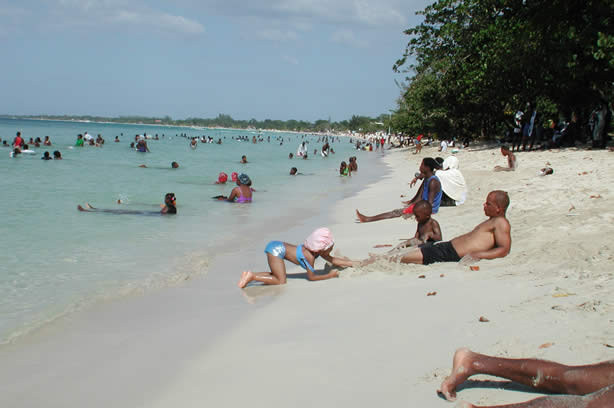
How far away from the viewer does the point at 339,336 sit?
421 centimetres

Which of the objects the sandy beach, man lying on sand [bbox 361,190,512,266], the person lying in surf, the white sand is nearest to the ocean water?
the person lying in surf

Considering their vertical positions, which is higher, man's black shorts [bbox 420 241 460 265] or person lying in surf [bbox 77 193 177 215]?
man's black shorts [bbox 420 241 460 265]

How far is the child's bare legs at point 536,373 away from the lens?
2.68 meters

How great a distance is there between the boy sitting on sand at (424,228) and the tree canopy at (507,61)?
1200 cm

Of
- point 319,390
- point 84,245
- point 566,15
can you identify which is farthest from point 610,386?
point 566,15

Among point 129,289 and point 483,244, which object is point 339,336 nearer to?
point 483,244

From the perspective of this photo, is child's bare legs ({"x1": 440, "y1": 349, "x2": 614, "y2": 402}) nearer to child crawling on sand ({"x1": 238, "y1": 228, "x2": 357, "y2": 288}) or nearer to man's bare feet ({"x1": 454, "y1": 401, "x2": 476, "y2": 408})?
man's bare feet ({"x1": 454, "y1": 401, "x2": 476, "y2": 408})

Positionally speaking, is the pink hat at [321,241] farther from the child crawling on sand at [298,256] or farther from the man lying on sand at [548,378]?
the man lying on sand at [548,378]

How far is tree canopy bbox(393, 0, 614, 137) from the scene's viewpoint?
17.8 m

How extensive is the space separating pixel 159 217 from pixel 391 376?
9208mm

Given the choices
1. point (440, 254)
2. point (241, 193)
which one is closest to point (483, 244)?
point (440, 254)

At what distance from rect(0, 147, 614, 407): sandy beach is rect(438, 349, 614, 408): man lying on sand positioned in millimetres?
131

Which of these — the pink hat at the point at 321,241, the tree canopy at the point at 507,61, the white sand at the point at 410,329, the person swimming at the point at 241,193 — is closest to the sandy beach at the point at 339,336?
the white sand at the point at 410,329

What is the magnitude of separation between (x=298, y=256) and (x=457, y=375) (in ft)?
11.3
